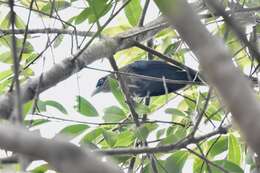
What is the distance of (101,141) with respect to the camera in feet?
5.95

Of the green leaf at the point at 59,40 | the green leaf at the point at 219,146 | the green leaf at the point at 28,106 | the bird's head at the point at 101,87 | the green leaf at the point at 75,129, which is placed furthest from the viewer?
the bird's head at the point at 101,87

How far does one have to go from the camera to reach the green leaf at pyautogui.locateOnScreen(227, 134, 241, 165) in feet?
5.85

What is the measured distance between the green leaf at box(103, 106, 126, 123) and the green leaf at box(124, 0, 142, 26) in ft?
1.56

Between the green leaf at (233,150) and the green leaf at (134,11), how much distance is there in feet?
2.06

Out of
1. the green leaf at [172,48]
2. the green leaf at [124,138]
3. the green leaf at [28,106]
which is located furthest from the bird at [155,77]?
the green leaf at [28,106]

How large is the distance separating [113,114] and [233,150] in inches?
17.5

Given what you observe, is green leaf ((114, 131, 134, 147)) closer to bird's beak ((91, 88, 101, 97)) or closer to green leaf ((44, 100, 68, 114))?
green leaf ((44, 100, 68, 114))

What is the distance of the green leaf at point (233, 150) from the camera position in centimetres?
178

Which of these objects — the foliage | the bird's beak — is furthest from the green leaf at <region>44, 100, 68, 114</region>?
the bird's beak

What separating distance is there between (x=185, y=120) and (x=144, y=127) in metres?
0.40

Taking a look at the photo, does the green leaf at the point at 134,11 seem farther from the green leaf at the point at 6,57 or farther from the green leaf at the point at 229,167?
the green leaf at the point at 229,167

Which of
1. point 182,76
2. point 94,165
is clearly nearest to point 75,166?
point 94,165

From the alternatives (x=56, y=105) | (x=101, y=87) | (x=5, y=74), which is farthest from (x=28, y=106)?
(x=101, y=87)

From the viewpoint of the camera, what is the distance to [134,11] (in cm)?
208
